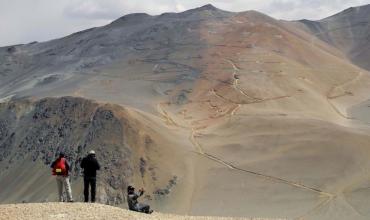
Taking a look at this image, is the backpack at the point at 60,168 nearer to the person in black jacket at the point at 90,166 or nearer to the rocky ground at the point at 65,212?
the person in black jacket at the point at 90,166

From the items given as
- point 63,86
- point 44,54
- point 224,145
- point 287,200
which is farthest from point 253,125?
point 44,54

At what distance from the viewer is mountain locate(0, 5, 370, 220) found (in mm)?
56469

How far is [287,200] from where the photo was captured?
54.0 metres

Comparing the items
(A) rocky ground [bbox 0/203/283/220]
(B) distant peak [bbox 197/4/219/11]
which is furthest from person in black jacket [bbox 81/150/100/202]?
Result: (B) distant peak [bbox 197/4/219/11]

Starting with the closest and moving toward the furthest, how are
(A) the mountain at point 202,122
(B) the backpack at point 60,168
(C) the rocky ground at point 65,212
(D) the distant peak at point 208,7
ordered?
1. (C) the rocky ground at point 65,212
2. (B) the backpack at point 60,168
3. (A) the mountain at point 202,122
4. (D) the distant peak at point 208,7

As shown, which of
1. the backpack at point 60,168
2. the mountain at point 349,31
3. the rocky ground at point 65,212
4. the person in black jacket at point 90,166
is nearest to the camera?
the rocky ground at point 65,212

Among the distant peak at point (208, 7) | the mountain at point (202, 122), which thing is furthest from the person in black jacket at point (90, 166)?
the distant peak at point (208, 7)

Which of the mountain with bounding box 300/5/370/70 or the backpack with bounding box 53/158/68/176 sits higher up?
the backpack with bounding box 53/158/68/176

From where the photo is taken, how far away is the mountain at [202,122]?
5647 centimetres

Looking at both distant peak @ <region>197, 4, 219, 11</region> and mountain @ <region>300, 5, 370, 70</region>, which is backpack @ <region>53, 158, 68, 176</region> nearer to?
distant peak @ <region>197, 4, 219, 11</region>

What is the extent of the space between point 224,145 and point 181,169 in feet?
20.7

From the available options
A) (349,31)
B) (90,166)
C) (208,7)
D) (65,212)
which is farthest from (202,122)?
(349,31)

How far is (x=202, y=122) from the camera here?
73000 millimetres

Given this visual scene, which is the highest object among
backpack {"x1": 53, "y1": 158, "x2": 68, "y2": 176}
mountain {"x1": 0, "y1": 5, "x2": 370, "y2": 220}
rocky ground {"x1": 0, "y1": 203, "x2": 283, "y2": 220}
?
backpack {"x1": 53, "y1": 158, "x2": 68, "y2": 176}
